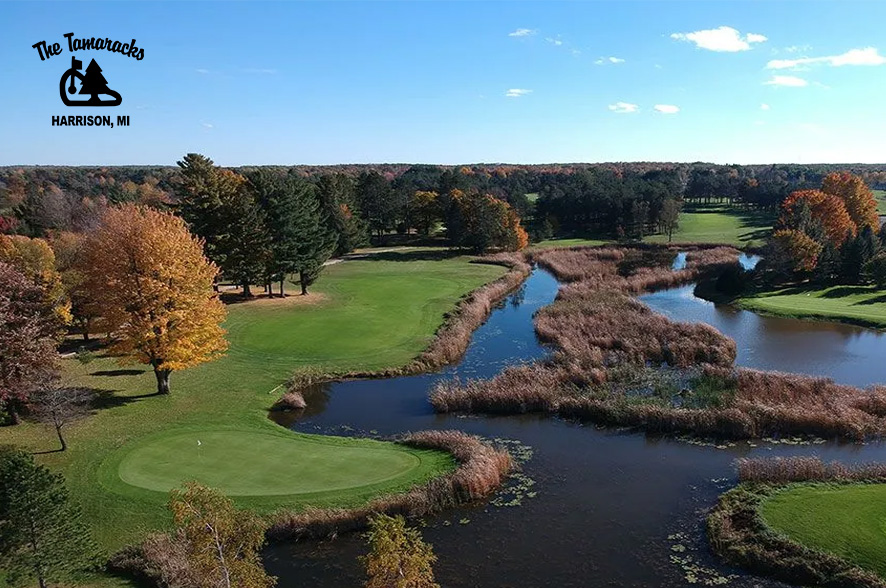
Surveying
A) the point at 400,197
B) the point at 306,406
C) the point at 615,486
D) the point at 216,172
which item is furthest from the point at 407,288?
the point at 400,197

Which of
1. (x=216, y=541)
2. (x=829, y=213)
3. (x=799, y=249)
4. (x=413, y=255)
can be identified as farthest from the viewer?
(x=413, y=255)

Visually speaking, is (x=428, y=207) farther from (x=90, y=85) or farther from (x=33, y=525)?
(x=33, y=525)

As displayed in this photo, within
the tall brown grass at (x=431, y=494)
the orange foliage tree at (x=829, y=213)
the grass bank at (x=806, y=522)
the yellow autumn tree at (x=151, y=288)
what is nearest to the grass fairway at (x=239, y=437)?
the tall brown grass at (x=431, y=494)

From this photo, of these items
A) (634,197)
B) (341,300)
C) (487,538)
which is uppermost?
(634,197)

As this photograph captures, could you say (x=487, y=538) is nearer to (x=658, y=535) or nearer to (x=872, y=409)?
(x=658, y=535)

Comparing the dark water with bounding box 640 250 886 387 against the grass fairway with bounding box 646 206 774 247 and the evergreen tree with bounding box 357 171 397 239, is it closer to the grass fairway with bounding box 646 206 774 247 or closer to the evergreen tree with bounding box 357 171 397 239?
the grass fairway with bounding box 646 206 774 247

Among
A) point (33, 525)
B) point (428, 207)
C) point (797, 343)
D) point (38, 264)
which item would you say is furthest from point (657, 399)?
point (428, 207)
